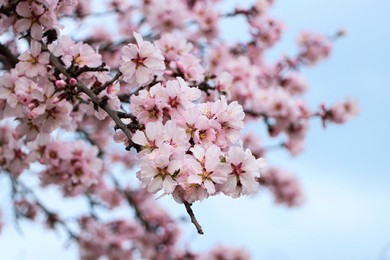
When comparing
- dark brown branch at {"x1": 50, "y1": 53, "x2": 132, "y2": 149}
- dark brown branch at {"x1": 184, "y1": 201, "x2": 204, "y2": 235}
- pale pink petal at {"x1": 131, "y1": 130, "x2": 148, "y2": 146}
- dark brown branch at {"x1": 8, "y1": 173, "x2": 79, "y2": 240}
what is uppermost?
dark brown branch at {"x1": 8, "y1": 173, "x2": 79, "y2": 240}

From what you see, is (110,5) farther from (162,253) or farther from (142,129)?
(142,129)

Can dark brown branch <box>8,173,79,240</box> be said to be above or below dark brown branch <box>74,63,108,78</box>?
above

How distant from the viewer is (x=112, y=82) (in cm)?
264

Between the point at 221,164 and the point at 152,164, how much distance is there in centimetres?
26

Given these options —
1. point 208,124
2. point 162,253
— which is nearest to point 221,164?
point 208,124

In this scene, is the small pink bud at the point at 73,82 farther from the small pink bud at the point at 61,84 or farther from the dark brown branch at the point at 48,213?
the dark brown branch at the point at 48,213

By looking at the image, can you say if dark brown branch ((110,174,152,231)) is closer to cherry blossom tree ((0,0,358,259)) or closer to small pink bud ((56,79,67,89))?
cherry blossom tree ((0,0,358,259))

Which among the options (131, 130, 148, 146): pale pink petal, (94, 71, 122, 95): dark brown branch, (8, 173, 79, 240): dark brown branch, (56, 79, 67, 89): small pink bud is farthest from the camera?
(8, 173, 79, 240): dark brown branch

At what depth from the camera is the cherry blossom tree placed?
88.0 inches

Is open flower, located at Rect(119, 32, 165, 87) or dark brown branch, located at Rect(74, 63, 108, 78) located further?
dark brown branch, located at Rect(74, 63, 108, 78)

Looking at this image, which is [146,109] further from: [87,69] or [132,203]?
[132,203]

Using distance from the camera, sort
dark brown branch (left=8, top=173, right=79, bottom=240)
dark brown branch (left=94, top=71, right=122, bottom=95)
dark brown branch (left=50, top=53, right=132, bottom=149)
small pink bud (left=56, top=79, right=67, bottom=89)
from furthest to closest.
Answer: dark brown branch (left=8, top=173, right=79, bottom=240) < small pink bud (left=56, top=79, right=67, bottom=89) < dark brown branch (left=94, top=71, right=122, bottom=95) < dark brown branch (left=50, top=53, right=132, bottom=149)

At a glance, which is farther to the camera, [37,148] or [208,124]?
[37,148]

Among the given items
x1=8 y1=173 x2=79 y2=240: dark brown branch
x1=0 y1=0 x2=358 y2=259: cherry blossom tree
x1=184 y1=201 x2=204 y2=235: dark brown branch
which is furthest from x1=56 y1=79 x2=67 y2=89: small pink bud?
x1=8 y1=173 x2=79 y2=240: dark brown branch
